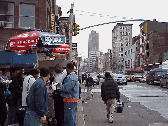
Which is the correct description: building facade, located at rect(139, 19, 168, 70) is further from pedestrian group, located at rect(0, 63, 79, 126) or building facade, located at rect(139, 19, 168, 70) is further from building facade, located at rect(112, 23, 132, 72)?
pedestrian group, located at rect(0, 63, 79, 126)

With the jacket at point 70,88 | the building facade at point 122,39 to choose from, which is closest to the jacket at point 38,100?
the jacket at point 70,88

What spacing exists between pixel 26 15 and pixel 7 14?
1583 millimetres

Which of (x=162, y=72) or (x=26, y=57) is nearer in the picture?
(x=26, y=57)

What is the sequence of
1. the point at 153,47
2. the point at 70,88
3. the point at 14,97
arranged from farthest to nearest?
1. the point at 153,47
2. the point at 14,97
3. the point at 70,88

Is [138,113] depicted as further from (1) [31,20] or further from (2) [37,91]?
(1) [31,20]

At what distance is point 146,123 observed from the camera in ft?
33.7

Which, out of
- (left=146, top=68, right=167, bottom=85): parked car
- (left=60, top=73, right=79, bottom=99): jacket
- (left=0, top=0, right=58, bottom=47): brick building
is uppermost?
(left=0, top=0, right=58, bottom=47): brick building

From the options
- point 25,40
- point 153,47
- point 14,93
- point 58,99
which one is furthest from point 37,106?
point 153,47

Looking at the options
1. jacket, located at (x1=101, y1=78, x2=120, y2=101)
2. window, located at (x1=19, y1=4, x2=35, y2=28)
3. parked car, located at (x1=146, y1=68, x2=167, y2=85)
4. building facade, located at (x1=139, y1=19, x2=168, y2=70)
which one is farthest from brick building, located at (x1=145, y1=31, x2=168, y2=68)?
jacket, located at (x1=101, y1=78, x2=120, y2=101)

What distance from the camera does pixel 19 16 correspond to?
22.5 metres

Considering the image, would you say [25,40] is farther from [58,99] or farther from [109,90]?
[109,90]

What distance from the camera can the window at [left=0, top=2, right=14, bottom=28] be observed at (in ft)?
73.7

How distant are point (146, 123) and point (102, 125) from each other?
1692 mm

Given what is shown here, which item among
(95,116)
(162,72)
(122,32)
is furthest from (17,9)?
(122,32)
